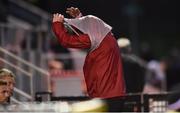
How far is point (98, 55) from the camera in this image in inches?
363

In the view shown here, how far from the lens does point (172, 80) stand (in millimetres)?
25125

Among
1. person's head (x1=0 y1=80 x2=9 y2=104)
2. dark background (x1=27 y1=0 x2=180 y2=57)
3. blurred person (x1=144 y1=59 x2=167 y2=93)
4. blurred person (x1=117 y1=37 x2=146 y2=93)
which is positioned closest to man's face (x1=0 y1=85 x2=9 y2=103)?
person's head (x1=0 y1=80 x2=9 y2=104)

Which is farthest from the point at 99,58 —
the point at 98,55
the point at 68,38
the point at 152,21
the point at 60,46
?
the point at 152,21

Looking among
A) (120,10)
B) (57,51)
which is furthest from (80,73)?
(120,10)

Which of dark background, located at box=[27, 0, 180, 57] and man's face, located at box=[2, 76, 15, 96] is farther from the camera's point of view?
dark background, located at box=[27, 0, 180, 57]

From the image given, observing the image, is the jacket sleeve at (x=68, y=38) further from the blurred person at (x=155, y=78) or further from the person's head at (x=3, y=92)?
Result: the blurred person at (x=155, y=78)

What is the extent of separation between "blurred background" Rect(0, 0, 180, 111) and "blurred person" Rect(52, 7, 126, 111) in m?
2.58

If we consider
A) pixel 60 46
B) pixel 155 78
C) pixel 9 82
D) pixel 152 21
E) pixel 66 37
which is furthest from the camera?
pixel 152 21

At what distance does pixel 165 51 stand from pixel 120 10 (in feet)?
9.66

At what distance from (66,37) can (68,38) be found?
0.03 m

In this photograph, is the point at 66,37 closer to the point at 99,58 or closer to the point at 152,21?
the point at 99,58

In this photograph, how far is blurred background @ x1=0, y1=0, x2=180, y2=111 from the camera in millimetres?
13891

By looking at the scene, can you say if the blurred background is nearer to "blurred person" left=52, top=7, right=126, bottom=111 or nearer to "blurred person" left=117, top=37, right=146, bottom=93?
"blurred person" left=117, top=37, right=146, bottom=93

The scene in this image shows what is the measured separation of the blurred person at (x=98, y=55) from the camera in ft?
29.9
